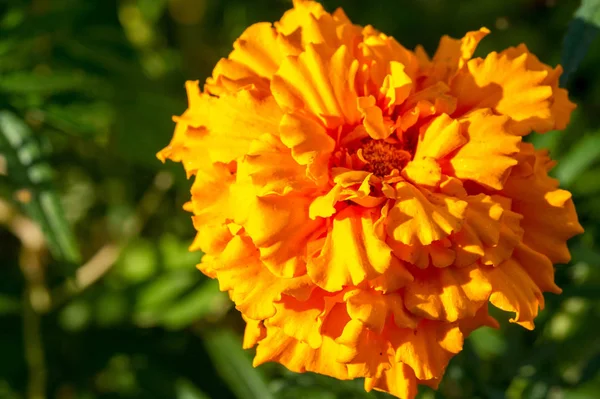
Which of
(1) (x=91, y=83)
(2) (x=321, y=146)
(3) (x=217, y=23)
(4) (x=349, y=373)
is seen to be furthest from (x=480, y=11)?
(4) (x=349, y=373)

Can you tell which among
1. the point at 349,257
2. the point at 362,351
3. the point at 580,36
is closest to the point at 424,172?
the point at 349,257

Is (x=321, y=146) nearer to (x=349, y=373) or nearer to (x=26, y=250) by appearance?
(x=349, y=373)

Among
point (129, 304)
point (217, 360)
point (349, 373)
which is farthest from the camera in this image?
point (129, 304)

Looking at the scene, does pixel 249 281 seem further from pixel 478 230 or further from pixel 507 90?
pixel 507 90

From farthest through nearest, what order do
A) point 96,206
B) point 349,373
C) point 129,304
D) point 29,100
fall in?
point 96,206 → point 129,304 → point 29,100 → point 349,373

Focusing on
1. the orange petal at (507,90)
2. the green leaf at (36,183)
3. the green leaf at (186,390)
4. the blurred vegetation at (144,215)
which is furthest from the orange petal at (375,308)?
the green leaf at (186,390)

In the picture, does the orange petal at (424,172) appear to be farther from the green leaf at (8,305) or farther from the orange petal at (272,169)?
the green leaf at (8,305)
